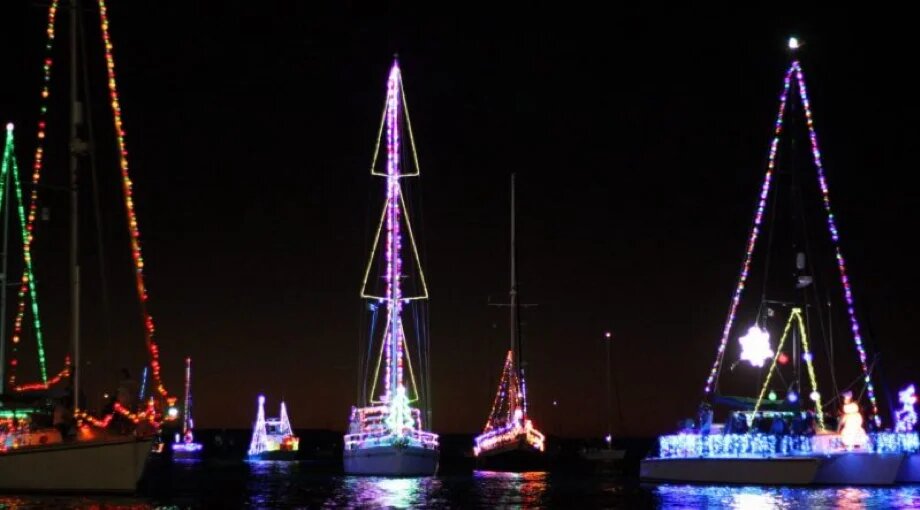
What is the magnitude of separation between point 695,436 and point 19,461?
21.2 m

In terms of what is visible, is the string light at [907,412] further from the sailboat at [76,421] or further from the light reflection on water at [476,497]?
the sailboat at [76,421]

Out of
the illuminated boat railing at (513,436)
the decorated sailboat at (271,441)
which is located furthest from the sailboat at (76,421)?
the decorated sailboat at (271,441)

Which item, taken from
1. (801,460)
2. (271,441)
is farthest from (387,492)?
(271,441)

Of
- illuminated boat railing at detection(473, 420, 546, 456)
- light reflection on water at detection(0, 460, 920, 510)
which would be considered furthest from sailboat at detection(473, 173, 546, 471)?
light reflection on water at detection(0, 460, 920, 510)

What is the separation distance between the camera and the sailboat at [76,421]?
27766 mm

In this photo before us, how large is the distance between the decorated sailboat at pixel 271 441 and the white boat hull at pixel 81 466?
73004 mm

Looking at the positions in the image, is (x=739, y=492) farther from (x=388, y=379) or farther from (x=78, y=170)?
(x=78, y=170)

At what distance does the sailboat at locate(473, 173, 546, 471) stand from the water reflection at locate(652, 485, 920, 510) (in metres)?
27.4

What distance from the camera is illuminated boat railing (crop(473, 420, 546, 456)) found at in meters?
63.8

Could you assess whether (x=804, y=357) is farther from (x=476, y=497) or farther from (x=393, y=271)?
(x=393, y=271)

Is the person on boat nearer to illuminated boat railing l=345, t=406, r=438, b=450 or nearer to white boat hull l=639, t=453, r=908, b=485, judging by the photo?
white boat hull l=639, t=453, r=908, b=485

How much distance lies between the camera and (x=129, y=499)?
2806 cm

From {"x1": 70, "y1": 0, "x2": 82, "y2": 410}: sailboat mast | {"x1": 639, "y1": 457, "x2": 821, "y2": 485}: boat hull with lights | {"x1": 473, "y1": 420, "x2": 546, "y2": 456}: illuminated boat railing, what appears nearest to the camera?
{"x1": 70, "y1": 0, "x2": 82, "y2": 410}: sailboat mast

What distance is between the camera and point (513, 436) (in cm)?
6406
